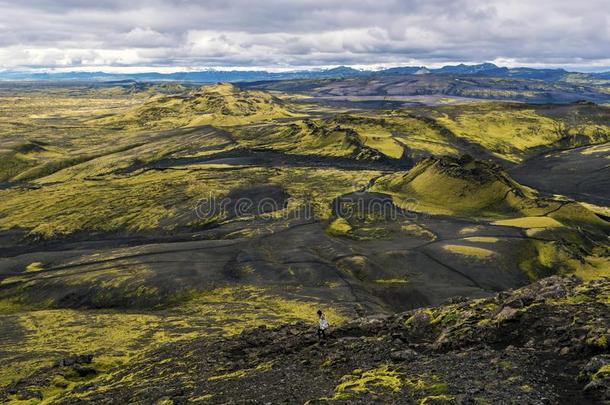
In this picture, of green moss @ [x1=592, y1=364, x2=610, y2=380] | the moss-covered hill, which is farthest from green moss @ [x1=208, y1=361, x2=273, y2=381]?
green moss @ [x1=592, y1=364, x2=610, y2=380]

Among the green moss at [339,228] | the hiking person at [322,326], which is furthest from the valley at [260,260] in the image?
the hiking person at [322,326]

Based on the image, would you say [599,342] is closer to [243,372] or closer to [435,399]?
[435,399]

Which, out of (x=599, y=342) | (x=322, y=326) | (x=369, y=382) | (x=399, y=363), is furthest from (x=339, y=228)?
(x=599, y=342)

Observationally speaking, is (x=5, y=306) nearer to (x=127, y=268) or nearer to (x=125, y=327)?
(x=127, y=268)

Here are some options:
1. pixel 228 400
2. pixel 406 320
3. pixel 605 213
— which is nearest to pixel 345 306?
pixel 406 320

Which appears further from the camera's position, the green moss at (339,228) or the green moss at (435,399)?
the green moss at (339,228)

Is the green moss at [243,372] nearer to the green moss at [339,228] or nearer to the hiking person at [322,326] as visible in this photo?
the hiking person at [322,326]

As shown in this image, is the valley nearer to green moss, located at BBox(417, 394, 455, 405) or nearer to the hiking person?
green moss, located at BBox(417, 394, 455, 405)
